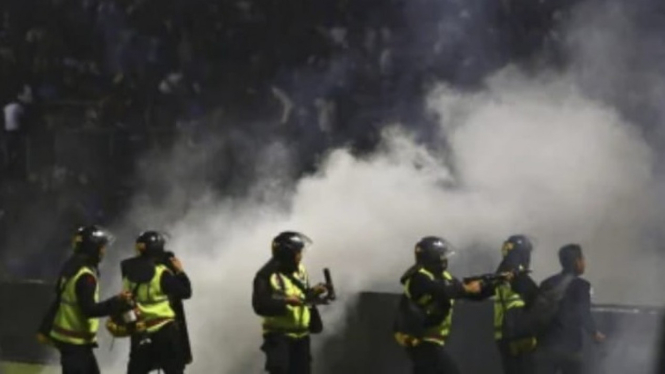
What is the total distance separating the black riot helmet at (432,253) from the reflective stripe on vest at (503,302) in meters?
0.92

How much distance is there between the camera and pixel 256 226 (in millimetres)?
14922

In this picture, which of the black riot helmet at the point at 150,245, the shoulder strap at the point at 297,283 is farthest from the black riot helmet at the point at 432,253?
the black riot helmet at the point at 150,245

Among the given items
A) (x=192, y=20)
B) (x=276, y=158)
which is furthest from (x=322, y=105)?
(x=192, y=20)

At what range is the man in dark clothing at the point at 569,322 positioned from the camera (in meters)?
10.5

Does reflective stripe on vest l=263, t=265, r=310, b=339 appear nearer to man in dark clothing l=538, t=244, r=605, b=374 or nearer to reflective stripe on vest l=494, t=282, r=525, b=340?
reflective stripe on vest l=494, t=282, r=525, b=340

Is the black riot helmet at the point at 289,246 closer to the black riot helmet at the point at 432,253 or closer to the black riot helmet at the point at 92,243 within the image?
the black riot helmet at the point at 432,253

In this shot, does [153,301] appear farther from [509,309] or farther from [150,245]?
[509,309]

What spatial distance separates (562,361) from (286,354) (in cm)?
193

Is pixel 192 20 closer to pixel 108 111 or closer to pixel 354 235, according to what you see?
pixel 108 111

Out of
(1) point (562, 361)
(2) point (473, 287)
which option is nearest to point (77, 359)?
(2) point (473, 287)

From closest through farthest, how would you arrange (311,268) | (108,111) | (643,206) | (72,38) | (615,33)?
(311,268)
(643,206)
(615,33)
(108,111)
(72,38)

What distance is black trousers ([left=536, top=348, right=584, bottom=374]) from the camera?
1055 cm

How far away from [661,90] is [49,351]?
6.81 metres

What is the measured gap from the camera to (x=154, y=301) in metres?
10.9
